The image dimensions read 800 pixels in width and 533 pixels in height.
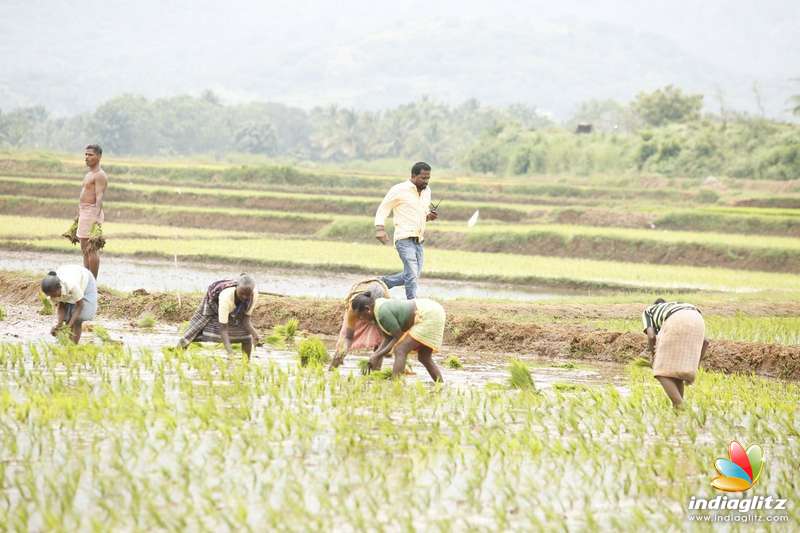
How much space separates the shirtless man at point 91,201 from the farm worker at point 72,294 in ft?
7.68

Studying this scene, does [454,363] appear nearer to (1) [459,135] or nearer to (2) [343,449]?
(2) [343,449]

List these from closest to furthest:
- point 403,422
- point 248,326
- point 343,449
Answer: point 343,449 < point 403,422 < point 248,326

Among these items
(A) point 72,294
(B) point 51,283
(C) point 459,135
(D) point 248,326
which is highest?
(C) point 459,135

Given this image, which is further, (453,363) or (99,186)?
(99,186)

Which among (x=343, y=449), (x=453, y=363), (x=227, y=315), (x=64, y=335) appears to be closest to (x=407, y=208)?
(x=453, y=363)

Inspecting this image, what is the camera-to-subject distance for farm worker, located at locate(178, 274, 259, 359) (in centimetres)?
879

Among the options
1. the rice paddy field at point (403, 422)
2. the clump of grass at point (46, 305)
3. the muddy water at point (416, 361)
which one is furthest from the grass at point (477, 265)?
the muddy water at point (416, 361)

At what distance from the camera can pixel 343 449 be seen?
6242mm

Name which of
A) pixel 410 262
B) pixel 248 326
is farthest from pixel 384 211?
pixel 248 326

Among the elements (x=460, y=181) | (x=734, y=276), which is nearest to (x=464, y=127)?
(x=460, y=181)

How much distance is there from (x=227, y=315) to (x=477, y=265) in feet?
38.1

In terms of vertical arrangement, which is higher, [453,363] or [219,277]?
[453,363]

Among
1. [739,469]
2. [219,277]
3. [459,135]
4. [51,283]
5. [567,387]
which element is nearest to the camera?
[739,469]

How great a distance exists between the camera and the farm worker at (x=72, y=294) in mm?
8812
